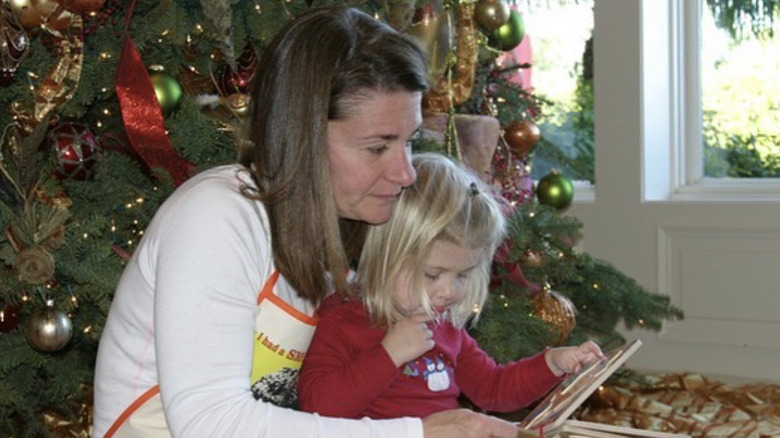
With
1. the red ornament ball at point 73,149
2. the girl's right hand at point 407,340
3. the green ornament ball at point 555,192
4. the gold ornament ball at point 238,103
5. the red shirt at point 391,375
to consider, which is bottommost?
the red shirt at point 391,375

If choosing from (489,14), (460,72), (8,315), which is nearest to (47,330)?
(8,315)

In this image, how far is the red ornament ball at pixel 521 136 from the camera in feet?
9.16

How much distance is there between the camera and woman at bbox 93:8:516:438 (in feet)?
3.80

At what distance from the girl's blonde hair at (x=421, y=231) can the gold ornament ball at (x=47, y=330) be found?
480 millimetres

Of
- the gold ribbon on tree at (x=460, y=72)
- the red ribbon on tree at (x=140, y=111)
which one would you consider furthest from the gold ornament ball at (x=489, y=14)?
the red ribbon on tree at (x=140, y=111)

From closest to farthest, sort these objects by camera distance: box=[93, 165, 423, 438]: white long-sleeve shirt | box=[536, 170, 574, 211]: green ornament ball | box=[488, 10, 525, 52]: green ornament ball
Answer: box=[93, 165, 423, 438]: white long-sleeve shirt, box=[488, 10, 525, 52]: green ornament ball, box=[536, 170, 574, 211]: green ornament ball

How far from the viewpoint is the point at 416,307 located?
60.9 inches

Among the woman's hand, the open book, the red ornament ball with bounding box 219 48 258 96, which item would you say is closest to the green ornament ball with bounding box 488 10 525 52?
the red ornament ball with bounding box 219 48 258 96

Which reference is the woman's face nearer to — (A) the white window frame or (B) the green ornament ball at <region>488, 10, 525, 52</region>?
(B) the green ornament ball at <region>488, 10, 525, 52</region>

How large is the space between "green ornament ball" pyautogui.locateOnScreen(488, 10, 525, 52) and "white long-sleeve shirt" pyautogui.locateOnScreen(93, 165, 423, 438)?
161 cm

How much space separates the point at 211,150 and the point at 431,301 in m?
0.55

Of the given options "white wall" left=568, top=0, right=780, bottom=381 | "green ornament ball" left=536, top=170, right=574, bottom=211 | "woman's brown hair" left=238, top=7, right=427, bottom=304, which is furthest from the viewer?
"white wall" left=568, top=0, right=780, bottom=381

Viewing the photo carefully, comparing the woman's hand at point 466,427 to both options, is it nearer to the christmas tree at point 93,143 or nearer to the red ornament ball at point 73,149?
the christmas tree at point 93,143

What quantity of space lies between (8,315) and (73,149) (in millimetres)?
286
